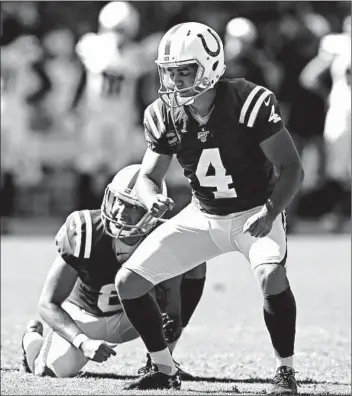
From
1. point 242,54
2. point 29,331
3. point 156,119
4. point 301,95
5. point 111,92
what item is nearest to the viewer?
point 156,119

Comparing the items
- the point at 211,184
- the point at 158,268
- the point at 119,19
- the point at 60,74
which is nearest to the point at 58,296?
the point at 158,268

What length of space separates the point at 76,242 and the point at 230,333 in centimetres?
203

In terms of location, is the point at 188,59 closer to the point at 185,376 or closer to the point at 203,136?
the point at 203,136

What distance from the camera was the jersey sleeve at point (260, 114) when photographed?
484cm

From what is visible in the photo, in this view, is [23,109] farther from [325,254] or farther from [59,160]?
[325,254]

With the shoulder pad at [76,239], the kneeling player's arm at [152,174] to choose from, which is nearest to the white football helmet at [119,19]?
the shoulder pad at [76,239]

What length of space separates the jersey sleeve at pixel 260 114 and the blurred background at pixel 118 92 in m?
7.77

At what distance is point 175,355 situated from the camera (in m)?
6.37

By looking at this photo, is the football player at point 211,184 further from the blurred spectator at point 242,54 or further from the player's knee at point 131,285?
the blurred spectator at point 242,54

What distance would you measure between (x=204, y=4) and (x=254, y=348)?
9393 mm

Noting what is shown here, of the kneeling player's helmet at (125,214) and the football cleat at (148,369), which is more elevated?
the kneeling player's helmet at (125,214)

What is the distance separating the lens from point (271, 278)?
4.79 meters

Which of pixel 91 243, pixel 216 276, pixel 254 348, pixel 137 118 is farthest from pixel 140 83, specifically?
pixel 91 243

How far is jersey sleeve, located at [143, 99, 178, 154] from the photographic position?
506 centimetres
